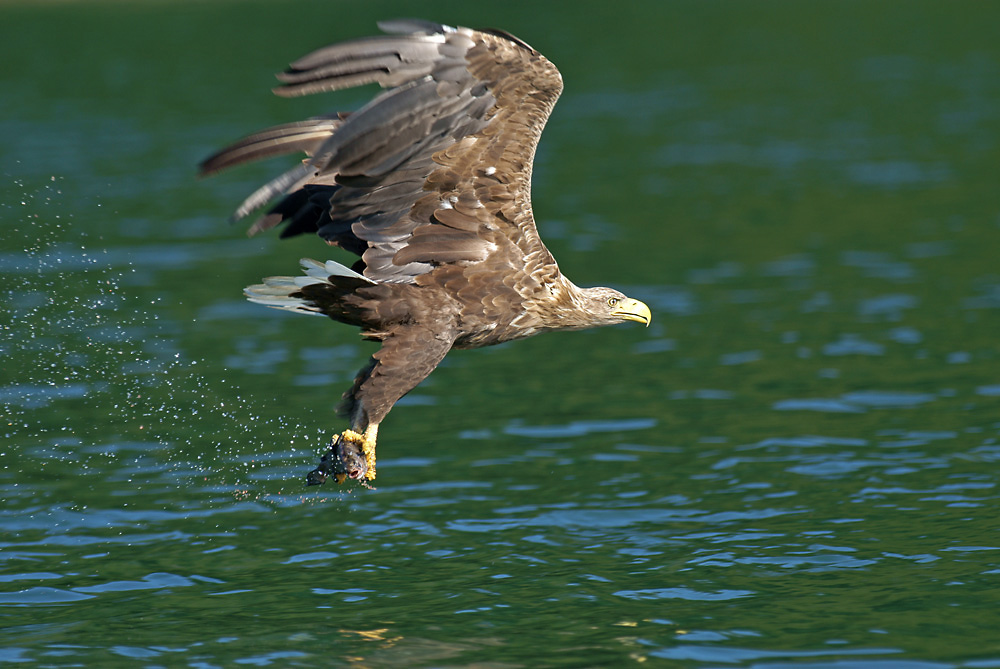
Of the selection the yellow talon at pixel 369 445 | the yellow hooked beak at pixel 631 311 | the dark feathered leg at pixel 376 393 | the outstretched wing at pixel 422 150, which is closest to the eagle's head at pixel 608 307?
the yellow hooked beak at pixel 631 311

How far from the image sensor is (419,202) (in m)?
7.12

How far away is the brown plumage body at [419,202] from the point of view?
647 centimetres

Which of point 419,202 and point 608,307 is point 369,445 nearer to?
point 419,202

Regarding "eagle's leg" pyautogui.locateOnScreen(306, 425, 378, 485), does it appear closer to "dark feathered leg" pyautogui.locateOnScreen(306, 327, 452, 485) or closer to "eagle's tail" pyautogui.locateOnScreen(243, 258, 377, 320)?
"dark feathered leg" pyautogui.locateOnScreen(306, 327, 452, 485)

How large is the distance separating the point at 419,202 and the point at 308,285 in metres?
0.69

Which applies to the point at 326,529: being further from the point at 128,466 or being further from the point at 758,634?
the point at 758,634

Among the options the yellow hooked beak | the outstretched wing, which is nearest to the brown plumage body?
the outstretched wing

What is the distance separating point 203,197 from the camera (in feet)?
64.1

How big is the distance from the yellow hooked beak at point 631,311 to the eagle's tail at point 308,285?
59.5 inches

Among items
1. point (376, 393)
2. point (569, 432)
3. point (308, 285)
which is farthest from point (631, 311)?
point (569, 432)

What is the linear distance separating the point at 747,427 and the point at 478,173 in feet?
12.6

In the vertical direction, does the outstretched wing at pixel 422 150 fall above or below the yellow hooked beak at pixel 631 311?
above

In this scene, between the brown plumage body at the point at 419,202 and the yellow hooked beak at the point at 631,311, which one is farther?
the yellow hooked beak at the point at 631,311

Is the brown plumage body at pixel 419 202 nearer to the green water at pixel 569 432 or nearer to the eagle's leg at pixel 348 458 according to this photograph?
the eagle's leg at pixel 348 458
